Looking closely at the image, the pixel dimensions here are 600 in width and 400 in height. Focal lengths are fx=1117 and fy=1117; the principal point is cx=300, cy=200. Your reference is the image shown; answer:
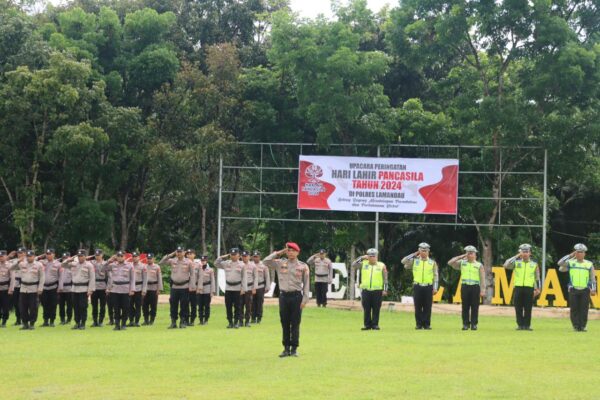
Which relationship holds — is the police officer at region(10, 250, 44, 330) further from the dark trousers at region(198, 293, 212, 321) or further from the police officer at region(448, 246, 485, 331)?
the police officer at region(448, 246, 485, 331)

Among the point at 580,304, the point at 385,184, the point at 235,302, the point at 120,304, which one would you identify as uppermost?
the point at 385,184

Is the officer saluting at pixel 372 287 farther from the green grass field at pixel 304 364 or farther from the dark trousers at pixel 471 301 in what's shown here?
the dark trousers at pixel 471 301

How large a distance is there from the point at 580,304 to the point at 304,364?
9309mm

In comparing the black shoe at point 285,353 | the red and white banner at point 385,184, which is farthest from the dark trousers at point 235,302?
the red and white banner at point 385,184

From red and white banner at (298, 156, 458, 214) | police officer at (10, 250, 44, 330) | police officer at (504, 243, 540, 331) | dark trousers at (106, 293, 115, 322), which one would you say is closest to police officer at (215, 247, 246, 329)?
dark trousers at (106, 293, 115, 322)

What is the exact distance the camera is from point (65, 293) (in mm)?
25297

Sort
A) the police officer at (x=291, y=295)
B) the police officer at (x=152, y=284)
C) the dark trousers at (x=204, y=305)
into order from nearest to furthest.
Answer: the police officer at (x=291, y=295) → the police officer at (x=152, y=284) → the dark trousers at (x=204, y=305)

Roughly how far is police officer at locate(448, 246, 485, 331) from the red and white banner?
11522 mm

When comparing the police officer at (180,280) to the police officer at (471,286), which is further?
the police officer at (180,280)

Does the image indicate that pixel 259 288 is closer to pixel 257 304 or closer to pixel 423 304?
pixel 257 304

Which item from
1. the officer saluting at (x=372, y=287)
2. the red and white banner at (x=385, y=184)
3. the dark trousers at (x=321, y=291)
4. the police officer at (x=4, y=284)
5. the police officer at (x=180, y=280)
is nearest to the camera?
the officer saluting at (x=372, y=287)

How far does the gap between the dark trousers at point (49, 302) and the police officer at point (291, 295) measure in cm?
997

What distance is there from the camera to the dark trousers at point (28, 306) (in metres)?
23.8

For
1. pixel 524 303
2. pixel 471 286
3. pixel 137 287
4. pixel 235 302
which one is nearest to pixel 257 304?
pixel 235 302
